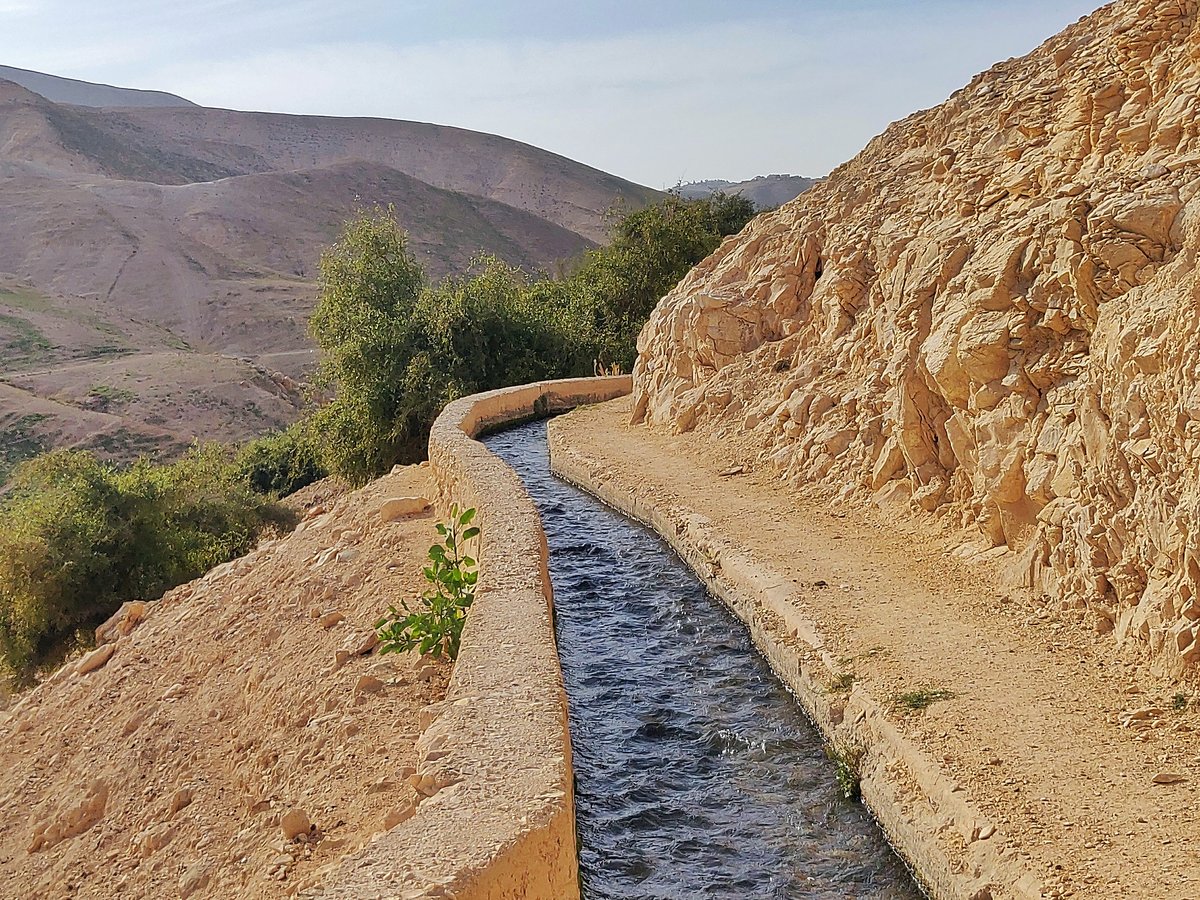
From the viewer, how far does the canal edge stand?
4621 mm

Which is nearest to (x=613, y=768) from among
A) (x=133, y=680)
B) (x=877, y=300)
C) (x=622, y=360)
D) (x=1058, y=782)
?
(x=1058, y=782)

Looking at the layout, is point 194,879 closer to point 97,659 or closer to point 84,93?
point 97,659

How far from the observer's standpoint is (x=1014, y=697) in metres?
5.98

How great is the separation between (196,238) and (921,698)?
70.5 m

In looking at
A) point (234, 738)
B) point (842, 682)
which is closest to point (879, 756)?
point (842, 682)

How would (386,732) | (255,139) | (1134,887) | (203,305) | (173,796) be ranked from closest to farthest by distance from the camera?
(1134,887) → (386,732) → (173,796) → (203,305) → (255,139)

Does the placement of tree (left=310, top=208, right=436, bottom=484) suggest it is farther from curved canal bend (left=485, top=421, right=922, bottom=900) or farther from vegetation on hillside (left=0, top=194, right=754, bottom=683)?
curved canal bend (left=485, top=421, right=922, bottom=900)

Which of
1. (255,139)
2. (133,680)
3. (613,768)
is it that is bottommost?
(133,680)

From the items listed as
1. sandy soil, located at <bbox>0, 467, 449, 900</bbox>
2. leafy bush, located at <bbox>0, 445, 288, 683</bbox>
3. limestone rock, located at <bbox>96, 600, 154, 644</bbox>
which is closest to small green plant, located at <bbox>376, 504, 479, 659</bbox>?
sandy soil, located at <bbox>0, 467, 449, 900</bbox>

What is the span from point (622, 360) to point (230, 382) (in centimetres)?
2088

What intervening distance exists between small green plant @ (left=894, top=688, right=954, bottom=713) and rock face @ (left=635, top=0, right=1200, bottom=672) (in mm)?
1242

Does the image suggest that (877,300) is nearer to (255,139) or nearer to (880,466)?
(880,466)

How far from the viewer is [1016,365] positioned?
8.46 m

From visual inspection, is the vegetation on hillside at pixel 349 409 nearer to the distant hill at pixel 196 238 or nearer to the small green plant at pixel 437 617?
the distant hill at pixel 196 238
